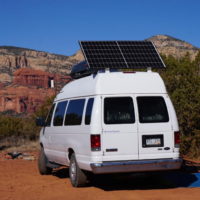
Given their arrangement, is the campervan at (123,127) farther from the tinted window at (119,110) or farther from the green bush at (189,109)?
the green bush at (189,109)

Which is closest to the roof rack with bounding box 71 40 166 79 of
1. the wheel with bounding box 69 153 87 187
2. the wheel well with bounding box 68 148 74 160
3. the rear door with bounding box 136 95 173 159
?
the rear door with bounding box 136 95 173 159

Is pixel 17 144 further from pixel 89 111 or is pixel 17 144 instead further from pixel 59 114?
pixel 89 111

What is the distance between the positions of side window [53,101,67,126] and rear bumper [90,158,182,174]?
2.53 m

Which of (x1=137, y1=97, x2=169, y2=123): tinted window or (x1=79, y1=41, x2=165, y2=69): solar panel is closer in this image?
(x1=137, y1=97, x2=169, y2=123): tinted window

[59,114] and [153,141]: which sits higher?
[59,114]

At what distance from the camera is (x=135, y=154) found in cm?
959

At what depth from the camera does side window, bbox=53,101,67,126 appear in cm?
1170

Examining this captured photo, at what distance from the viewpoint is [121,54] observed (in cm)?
1184

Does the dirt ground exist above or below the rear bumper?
below

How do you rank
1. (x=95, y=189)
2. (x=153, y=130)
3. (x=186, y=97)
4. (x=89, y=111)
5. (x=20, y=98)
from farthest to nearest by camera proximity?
1. (x=20, y=98)
2. (x=186, y=97)
3. (x=95, y=189)
4. (x=89, y=111)
5. (x=153, y=130)

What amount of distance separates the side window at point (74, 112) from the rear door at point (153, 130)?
1.30 metres

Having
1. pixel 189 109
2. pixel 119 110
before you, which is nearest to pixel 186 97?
pixel 189 109

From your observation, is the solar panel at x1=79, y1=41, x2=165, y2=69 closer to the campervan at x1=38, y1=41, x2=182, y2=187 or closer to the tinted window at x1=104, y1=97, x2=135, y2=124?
the campervan at x1=38, y1=41, x2=182, y2=187

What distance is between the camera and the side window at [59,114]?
38.4 feet
